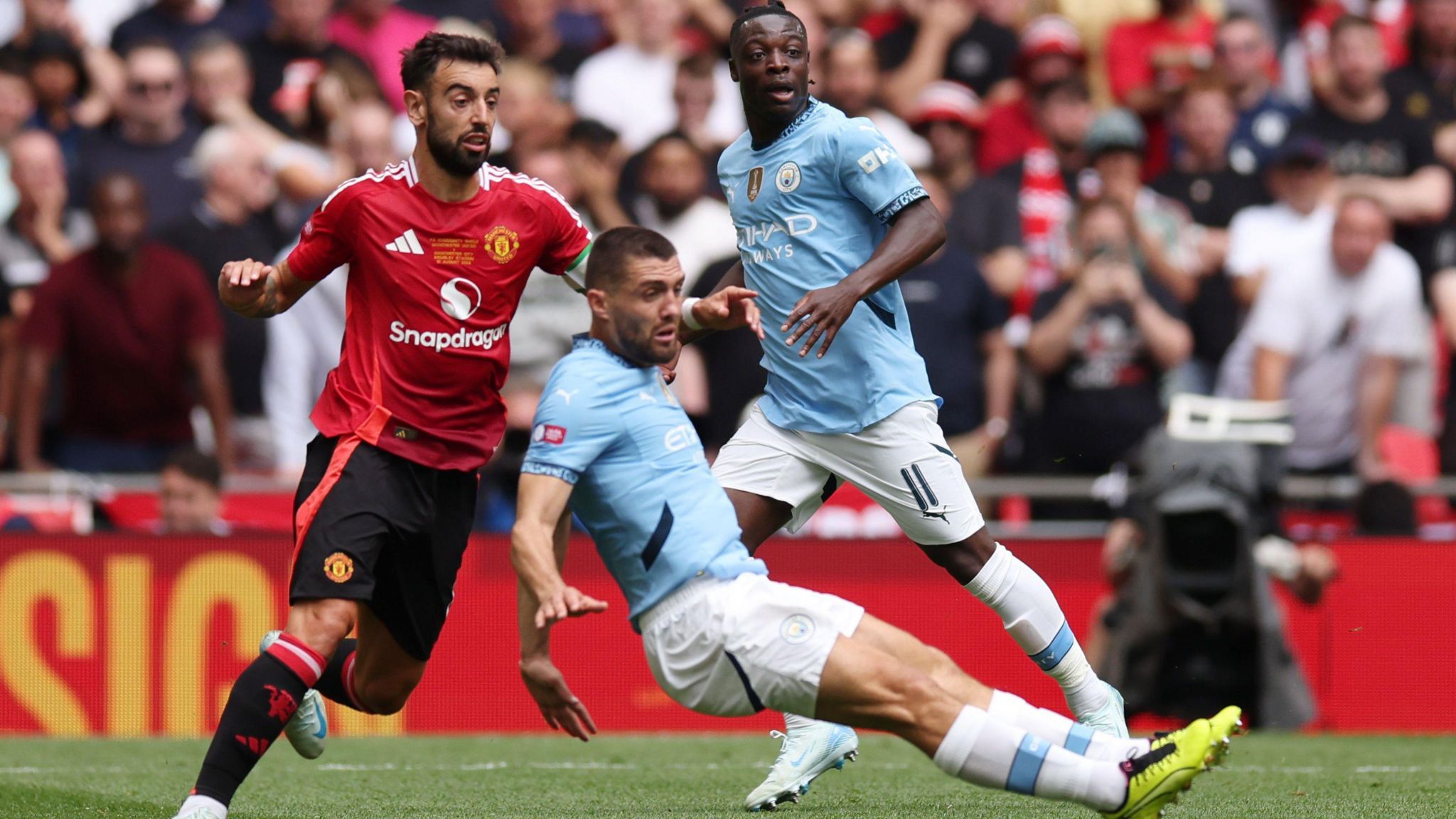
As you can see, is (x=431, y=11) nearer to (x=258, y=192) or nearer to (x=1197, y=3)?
(x=258, y=192)

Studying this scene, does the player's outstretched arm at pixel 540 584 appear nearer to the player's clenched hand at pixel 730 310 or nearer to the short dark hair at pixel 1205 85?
the player's clenched hand at pixel 730 310

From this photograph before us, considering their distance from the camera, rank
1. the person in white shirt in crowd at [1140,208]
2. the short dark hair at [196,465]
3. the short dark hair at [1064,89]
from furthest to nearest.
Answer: the short dark hair at [1064,89] → the person in white shirt in crowd at [1140,208] → the short dark hair at [196,465]

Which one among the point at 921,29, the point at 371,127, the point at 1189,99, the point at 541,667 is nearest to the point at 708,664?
the point at 541,667

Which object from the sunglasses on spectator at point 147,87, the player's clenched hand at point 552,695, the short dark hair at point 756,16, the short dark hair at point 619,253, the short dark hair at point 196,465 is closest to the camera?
the player's clenched hand at point 552,695

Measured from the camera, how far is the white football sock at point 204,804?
5.80 m

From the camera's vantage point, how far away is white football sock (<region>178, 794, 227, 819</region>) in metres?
5.80

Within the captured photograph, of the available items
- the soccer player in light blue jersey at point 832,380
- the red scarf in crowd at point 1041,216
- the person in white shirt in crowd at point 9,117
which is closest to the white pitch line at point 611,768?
the soccer player in light blue jersey at point 832,380

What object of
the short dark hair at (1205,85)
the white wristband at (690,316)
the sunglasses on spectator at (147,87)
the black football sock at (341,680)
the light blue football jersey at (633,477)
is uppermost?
the short dark hair at (1205,85)

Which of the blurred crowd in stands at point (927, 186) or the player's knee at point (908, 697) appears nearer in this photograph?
the player's knee at point (908, 697)

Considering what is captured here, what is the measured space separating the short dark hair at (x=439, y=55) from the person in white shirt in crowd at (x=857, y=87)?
19.9 feet

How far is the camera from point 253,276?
6.40 meters

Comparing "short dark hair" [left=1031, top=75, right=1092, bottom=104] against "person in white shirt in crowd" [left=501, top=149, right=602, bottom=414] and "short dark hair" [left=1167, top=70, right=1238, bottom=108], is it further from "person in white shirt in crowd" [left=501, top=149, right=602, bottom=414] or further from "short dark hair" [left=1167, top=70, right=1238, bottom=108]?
"person in white shirt in crowd" [left=501, top=149, right=602, bottom=414]

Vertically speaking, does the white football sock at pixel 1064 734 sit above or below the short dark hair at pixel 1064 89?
below

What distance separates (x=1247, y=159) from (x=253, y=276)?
8.43 metres
